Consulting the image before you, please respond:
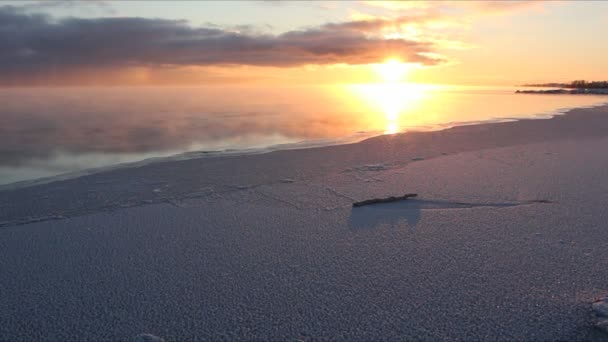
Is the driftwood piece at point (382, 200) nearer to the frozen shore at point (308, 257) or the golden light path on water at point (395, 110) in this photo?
the frozen shore at point (308, 257)

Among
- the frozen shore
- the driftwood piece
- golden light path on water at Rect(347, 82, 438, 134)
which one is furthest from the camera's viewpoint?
golden light path on water at Rect(347, 82, 438, 134)

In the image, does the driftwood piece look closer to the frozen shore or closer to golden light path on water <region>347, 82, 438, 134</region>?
the frozen shore

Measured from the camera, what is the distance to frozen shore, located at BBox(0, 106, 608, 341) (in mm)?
2260

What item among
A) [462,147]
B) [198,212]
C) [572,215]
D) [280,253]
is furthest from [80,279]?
[462,147]

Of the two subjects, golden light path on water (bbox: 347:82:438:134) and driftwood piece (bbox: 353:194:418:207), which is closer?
driftwood piece (bbox: 353:194:418:207)

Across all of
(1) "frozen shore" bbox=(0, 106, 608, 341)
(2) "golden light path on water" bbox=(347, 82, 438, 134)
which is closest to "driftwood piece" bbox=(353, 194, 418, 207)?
(1) "frozen shore" bbox=(0, 106, 608, 341)

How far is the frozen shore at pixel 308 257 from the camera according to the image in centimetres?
226

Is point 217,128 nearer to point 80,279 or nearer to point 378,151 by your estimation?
point 378,151

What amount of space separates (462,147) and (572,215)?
5036mm

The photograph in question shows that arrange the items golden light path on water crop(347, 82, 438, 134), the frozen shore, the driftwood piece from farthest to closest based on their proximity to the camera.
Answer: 1. golden light path on water crop(347, 82, 438, 134)
2. the driftwood piece
3. the frozen shore

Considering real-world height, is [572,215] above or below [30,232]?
below

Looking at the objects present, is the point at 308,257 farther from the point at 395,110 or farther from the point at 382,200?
the point at 395,110

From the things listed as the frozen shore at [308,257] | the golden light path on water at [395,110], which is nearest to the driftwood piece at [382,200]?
the frozen shore at [308,257]

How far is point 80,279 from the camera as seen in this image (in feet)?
9.24
